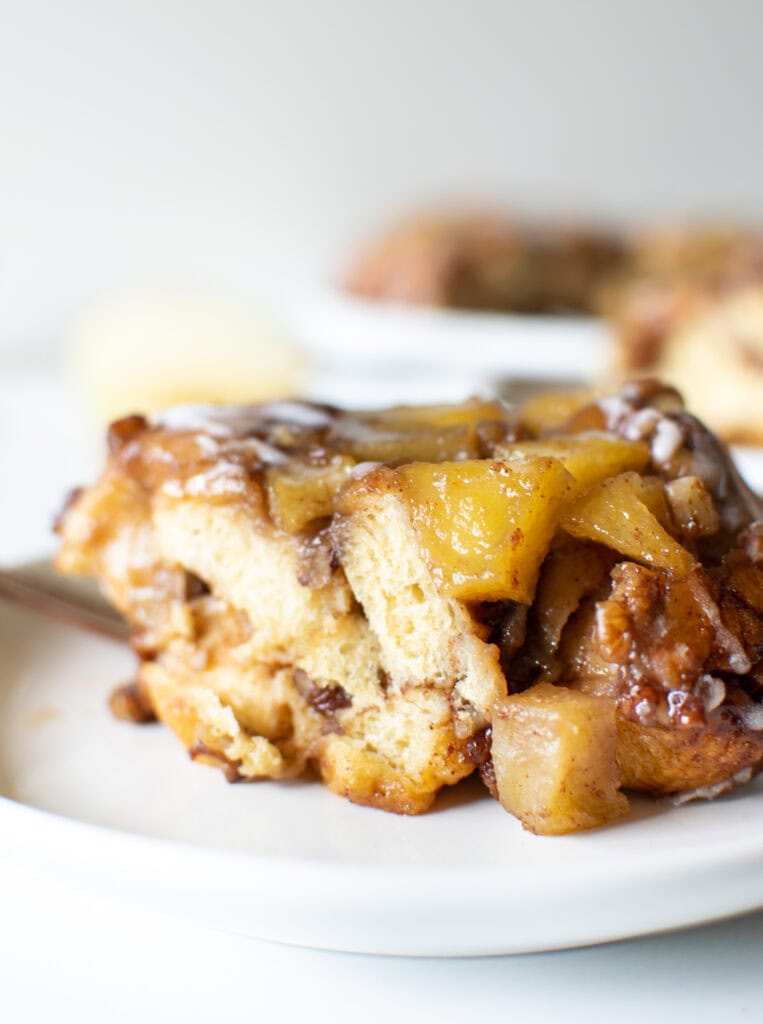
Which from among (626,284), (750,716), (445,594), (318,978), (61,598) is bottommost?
(626,284)

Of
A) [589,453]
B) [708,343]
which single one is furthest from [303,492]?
[708,343]

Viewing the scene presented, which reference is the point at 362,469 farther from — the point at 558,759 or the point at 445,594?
the point at 558,759

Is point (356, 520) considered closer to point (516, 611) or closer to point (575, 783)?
point (516, 611)

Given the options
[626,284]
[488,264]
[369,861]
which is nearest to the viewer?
[369,861]

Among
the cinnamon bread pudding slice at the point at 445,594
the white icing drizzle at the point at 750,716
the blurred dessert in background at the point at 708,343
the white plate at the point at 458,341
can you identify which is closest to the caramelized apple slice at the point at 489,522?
the cinnamon bread pudding slice at the point at 445,594

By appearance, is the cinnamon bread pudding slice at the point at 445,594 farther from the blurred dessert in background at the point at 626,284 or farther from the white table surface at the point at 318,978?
the blurred dessert in background at the point at 626,284

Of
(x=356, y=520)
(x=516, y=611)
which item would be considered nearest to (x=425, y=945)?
(x=516, y=611)
